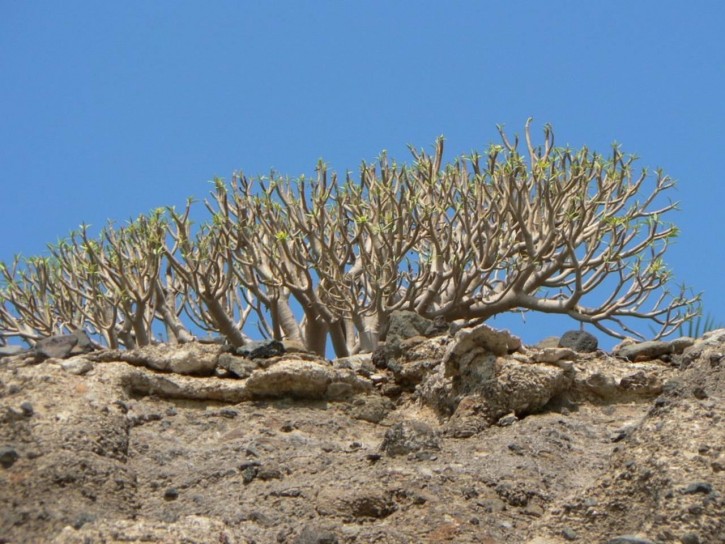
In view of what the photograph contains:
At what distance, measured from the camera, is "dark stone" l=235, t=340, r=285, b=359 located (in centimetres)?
873

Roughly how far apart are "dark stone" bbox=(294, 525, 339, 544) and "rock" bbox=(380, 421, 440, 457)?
1.14 metres

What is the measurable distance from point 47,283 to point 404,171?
16.8 ft

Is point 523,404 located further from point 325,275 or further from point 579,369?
point 325,275

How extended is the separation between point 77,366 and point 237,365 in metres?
1.12

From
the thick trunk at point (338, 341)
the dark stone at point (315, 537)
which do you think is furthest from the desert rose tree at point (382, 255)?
the dark stone at point (315, 537)

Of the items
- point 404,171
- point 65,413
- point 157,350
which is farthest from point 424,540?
point 404,171

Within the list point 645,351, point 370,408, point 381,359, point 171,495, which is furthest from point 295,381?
point 645,351

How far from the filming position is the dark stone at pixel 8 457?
6273 millimetres

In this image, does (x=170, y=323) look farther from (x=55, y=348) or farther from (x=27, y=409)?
(x=27, y=409)

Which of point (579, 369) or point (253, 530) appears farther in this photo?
point (579, 369)

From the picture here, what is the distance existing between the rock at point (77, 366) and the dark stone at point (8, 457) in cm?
151

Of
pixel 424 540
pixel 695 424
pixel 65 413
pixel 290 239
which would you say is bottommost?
pixel 424 540

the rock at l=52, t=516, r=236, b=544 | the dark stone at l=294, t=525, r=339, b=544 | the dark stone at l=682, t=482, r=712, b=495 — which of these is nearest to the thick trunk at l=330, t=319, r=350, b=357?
the dark stone at l=294, t=525, r=339, b=544

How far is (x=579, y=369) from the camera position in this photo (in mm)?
8086
